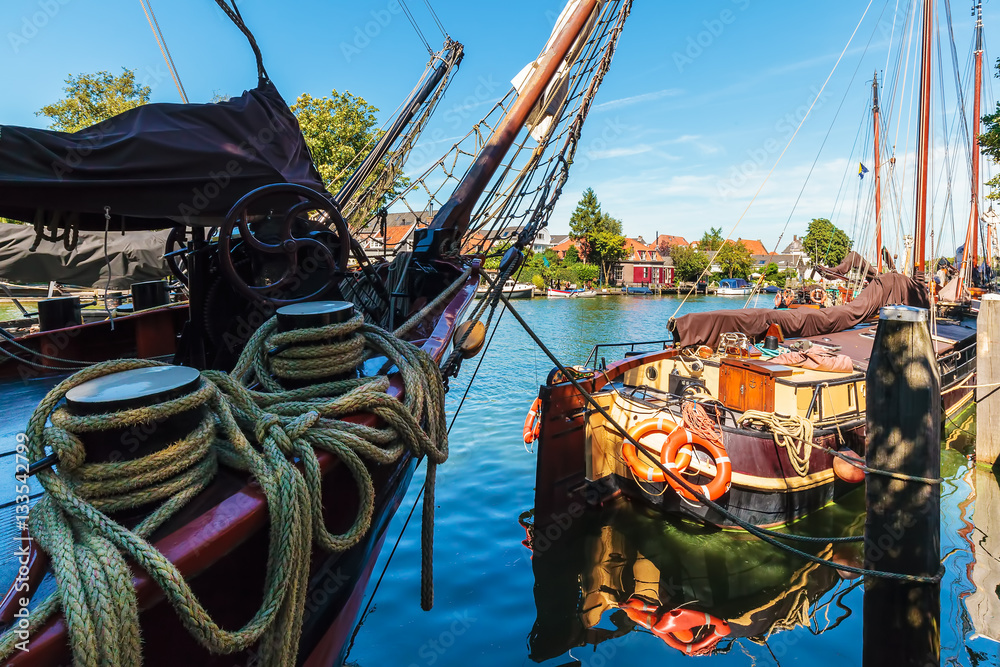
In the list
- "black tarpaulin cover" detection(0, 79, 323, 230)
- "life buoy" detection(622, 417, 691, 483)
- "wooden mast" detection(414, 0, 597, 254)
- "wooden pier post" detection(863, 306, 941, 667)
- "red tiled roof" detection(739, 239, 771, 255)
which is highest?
"red tiled roof" detection(739, 239, 771, 255)

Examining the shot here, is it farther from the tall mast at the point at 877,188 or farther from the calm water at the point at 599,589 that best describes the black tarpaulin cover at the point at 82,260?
the tall mast at the point at 877,188

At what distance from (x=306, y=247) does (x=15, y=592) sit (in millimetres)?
2211

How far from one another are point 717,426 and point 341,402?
6.64 metres

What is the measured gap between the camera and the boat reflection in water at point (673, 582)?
577 centimetres

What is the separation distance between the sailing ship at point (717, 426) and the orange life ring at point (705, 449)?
1cm

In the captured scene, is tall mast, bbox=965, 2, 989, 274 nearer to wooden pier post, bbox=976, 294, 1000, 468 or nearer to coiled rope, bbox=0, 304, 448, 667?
wooden pier post, bbox=976, 294, 1000, 468

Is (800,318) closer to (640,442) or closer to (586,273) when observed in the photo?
(640,442)

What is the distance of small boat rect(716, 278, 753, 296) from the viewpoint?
64037mm

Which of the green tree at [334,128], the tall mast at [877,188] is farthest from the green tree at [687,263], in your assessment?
the green tree at [334,128]

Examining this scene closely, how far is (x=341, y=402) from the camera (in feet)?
5.78

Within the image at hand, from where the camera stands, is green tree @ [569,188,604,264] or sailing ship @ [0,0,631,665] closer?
sailing ship @ [0,0,631,665]

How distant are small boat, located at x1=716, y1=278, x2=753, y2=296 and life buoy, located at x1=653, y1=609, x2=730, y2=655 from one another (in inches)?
2471

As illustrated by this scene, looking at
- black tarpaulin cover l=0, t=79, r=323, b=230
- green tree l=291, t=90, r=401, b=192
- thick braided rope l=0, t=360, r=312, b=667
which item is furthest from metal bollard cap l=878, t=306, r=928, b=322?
green tree l=291, t=90, r=401, b=192

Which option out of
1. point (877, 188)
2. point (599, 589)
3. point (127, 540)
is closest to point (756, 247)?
point (877, 188)
